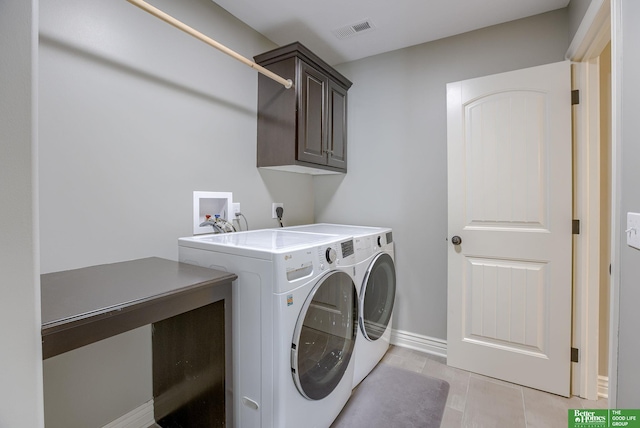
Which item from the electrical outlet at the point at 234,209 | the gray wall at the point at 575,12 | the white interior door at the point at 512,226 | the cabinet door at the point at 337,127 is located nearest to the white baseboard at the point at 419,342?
the white interior door at the point at 512,226

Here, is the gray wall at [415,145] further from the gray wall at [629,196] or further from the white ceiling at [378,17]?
the gray wall at [629,196]

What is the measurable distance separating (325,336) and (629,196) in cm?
131

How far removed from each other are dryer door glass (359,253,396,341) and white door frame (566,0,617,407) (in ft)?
3.63

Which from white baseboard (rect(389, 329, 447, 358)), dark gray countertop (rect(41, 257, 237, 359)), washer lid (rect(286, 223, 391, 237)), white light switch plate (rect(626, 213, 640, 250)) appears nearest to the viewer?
dark gray countertop (rect(41, 257, 237, 359))

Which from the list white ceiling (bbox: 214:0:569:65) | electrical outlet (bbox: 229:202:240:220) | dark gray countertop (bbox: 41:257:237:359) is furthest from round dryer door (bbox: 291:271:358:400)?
white ceiling (bbox: 214:0:569:65)

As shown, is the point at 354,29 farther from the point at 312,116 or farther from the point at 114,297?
the point at 114,297

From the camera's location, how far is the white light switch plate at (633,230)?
0.92 m

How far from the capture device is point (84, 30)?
1266mm

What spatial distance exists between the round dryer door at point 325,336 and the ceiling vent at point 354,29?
68.8 inches

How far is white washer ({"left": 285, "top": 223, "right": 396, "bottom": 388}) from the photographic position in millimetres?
1730

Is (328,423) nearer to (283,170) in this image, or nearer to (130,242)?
(130,242)

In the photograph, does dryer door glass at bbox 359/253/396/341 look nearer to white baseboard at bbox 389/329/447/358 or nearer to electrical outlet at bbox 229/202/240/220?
white baseboard at bbox 389/329/447/358

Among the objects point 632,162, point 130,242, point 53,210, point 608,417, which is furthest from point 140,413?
point 632,162

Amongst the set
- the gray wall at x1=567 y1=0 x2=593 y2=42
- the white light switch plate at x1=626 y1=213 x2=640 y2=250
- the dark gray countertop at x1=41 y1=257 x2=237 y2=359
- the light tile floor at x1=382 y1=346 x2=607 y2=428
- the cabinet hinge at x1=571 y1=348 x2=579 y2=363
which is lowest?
the light tile floor at x1=382 y1=346 x2=607 y2=428
